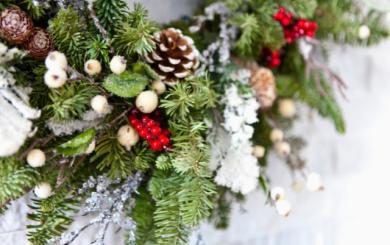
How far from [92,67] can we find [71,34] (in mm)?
45

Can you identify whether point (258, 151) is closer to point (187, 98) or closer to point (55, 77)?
point (187, 98)

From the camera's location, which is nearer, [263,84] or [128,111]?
[128,111]

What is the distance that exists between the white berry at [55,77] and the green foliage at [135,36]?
0.08m

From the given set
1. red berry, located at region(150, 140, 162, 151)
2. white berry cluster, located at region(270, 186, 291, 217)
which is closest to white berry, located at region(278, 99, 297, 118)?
white berry cluster, located at region(270, 186, 291, 217)

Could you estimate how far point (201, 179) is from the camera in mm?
490

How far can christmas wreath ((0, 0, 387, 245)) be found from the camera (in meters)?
0.44

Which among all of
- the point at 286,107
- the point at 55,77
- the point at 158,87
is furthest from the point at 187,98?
the point at 286,107

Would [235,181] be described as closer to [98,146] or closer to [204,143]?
[204,143]

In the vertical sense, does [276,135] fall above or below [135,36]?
below

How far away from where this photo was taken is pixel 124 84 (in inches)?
17.9

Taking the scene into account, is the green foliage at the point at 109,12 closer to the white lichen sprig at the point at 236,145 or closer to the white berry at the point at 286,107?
the white lichen sprig at the point at 236,145

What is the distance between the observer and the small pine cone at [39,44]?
45 centimetres

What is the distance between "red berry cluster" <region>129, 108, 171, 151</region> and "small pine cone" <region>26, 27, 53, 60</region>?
0.36 ft

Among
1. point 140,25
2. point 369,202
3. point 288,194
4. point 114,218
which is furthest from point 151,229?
point 369,202
